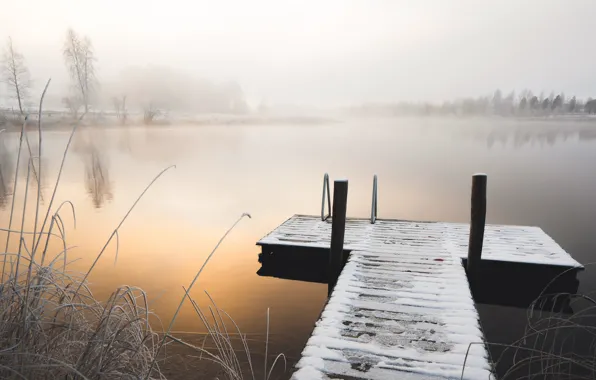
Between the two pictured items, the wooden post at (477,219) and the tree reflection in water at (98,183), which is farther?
the tree reflection in water at (98,183)

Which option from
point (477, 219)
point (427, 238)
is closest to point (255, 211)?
point (427, 238)

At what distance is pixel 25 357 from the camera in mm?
1555

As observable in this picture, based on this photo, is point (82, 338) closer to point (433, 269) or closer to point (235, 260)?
point (433, 269)

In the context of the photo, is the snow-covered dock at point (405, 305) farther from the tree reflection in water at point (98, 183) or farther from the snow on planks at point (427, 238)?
the tree reflection in water at point (98, 183)

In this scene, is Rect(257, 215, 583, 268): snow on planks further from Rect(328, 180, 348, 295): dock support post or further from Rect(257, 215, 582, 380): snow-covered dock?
Rect(328, 180, 348, 295): dock support post

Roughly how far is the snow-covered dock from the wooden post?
0.20 meters

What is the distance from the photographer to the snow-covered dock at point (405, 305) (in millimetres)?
2578

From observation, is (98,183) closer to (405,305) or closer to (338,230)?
(338,230)

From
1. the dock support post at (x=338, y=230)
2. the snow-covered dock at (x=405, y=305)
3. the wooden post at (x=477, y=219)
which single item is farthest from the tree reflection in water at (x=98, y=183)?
the wooden post at (x=477, y=219)

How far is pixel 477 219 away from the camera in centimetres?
445

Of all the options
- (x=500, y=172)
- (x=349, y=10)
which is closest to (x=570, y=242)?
(x=500, y=172)

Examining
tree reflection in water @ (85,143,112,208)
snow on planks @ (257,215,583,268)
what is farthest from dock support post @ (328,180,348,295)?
tree reflection in water @ (85,143,112,208)

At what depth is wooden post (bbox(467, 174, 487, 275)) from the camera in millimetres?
4438

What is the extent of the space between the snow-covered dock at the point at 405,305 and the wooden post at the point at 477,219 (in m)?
0.20
